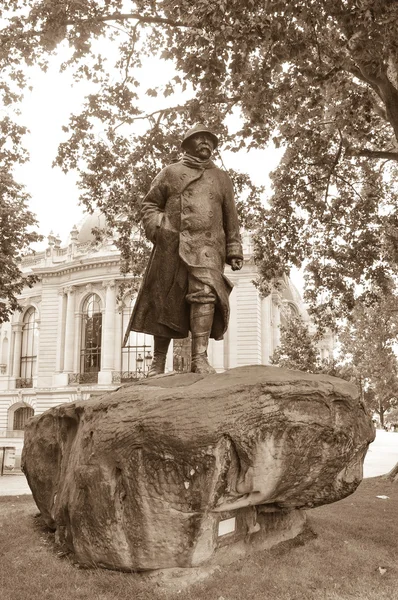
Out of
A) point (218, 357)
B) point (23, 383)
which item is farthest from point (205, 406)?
point (23, 383)

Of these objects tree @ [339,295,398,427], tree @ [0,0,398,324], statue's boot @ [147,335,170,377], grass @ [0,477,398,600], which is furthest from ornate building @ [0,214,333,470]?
grass @ [0,477,398,600]

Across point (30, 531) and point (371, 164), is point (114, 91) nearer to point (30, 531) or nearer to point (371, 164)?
point (371, 164)

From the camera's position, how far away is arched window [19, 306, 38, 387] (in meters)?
43.1

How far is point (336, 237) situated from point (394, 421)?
2313 inches

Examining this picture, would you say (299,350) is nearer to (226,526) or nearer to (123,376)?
(123,376)

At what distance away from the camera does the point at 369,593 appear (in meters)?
4.25

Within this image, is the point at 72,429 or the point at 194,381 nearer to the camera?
the point at 194,381

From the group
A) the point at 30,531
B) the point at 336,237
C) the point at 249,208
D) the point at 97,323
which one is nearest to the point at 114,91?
the point at 249,208

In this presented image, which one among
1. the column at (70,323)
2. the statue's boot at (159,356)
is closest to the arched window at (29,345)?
the column at (70,323)

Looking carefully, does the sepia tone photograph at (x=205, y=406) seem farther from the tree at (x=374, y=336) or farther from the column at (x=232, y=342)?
the column at (x=232, y=342)

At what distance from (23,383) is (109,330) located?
8.64 meters

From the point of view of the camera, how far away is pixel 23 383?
42.2m

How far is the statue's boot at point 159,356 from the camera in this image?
19.0ft

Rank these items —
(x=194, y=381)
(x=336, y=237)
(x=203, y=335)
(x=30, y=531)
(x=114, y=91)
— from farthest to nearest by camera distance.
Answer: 1. (x=336, y=237)
2. (x=114, y=91)
3. (x=30, y=531)
4. (x=203, y=335)
5. (x=194, y=381)
